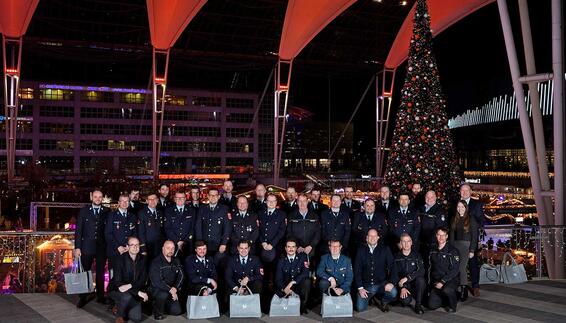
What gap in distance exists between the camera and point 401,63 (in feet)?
99.1

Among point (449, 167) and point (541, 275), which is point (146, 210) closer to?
point (449, 167)

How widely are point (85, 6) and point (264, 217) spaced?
1851 centimetres

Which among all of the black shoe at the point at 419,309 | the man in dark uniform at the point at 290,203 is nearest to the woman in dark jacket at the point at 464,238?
the black shoe at the point at 419,309

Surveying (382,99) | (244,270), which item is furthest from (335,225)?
(382,99)

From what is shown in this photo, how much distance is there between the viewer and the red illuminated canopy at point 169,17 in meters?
22.4

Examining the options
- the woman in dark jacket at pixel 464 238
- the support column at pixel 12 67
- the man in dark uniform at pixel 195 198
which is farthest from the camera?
the support column at pixel 12 67

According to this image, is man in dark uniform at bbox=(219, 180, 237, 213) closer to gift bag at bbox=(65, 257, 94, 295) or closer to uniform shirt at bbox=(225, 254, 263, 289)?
→ uniform shirt at bbox=(225, 254, 263, 289)

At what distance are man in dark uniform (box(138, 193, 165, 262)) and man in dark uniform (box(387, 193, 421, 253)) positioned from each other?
13.2ft

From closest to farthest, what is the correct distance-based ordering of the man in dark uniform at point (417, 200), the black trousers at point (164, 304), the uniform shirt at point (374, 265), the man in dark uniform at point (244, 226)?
the black trousers at point (164, 304) < the uniform shirt at point (374, 265) < the man in dark uniform at point (244, 226) < the man in dark uniform at point (417, 200)

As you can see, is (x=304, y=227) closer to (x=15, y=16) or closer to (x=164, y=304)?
(x=164, y=304)

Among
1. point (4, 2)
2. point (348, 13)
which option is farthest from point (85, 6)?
point (348, 13)

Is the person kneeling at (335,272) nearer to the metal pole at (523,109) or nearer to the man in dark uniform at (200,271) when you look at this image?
the man in dark uniform at (200,271)

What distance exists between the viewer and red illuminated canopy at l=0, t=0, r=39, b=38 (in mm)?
21375

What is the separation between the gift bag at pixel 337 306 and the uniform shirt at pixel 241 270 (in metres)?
1.15
